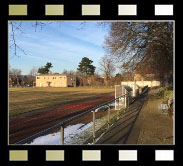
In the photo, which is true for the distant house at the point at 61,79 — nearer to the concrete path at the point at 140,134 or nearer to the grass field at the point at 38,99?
the grass field at the point at 38,99

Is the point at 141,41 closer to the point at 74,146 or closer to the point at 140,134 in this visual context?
the point at 140,134

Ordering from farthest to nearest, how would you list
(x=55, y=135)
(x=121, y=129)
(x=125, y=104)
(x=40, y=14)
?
1. (x=125, y=104)
2. (x=55, y=135)
3. (x=121, y=129)
4. (x=40, y=14)

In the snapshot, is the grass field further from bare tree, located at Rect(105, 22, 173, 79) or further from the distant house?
bare tree, located at Rect(105, 22, 173, 79)

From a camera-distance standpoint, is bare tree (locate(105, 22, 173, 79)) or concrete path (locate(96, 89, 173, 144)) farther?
bare tree (locate(105, 22, 173, 79))

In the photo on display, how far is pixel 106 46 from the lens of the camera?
7906 mm

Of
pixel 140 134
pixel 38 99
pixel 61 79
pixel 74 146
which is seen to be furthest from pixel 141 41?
pixel 38 99

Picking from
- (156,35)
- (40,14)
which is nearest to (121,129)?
(156,35)

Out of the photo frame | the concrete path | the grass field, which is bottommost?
the grass field

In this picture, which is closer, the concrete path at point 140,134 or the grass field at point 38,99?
the concrete path at point 140,134

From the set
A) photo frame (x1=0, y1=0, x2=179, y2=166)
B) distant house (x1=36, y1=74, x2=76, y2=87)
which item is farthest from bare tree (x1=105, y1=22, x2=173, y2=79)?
distant house (x1=36, y1=74, x2=76, y2=87)

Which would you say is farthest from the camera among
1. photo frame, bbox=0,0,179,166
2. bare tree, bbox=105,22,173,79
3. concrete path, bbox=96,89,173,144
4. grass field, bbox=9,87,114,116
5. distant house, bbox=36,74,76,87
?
distant house, bbox=36,74,76,87

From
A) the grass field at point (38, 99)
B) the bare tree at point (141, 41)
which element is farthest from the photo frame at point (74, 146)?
the bare tree at point (141, 41)
